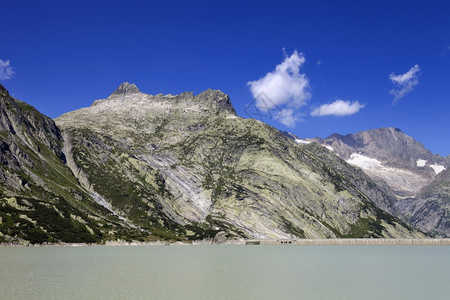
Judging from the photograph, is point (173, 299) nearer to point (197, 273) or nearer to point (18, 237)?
point (197, 273)

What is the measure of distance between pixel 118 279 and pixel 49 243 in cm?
13676

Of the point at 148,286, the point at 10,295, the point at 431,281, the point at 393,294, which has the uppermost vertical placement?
the point at 431,281

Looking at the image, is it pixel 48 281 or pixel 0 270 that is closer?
pixel 48 281

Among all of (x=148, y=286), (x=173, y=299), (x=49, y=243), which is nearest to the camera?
(x=173, y=299)

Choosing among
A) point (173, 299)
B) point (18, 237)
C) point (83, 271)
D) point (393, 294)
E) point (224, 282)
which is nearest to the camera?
point (173, 299)

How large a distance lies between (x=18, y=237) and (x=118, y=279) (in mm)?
130185

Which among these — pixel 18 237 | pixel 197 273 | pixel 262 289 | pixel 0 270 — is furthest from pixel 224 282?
pixel 18 237

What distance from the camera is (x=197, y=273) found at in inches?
3406

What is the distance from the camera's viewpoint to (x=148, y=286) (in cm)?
6519

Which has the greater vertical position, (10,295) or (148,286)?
(148,286)

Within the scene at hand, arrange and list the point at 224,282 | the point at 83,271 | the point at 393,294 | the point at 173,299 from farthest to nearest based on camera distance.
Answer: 1. the point at 83,271
2. the point at 224,282
3. the point at 393,294
4. the point at 173,299

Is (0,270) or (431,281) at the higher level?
(431,281)

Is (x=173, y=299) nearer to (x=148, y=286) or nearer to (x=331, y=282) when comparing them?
(x=148, y=286)

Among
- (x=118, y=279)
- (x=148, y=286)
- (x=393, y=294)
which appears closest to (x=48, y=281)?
(x=118, y=279)
